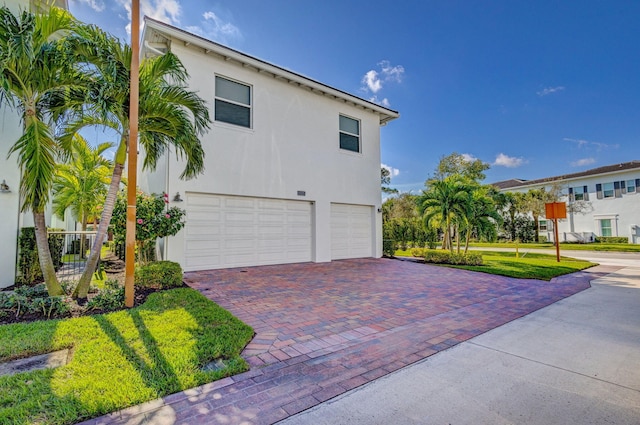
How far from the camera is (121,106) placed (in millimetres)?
5742

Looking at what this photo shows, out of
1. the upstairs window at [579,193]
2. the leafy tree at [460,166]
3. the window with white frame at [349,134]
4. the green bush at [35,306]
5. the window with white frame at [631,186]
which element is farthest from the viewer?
the upstairs window at [579,193]

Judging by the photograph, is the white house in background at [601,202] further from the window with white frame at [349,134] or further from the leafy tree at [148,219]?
the leafy tree at [148,219]

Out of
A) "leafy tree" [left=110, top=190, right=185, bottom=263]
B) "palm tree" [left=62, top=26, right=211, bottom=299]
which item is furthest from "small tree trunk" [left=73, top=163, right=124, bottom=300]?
"leafy tree" [left=110, top=190, right=185, bottom=263]

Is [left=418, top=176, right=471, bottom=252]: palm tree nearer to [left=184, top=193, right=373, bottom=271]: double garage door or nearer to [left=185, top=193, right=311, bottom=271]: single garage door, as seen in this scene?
[left=184, top=193, right=373, bottom=271]: double garage door

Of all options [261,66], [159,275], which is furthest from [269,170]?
[159,275]

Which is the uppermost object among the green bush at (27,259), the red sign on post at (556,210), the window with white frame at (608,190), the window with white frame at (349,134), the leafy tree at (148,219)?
the window with white frame at (349,134)

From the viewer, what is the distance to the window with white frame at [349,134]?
1327 centimetres

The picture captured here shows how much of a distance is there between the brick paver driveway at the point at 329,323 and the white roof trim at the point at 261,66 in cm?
703

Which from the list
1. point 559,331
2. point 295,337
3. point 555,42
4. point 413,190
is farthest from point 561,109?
point 295,337

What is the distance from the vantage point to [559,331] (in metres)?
4.70

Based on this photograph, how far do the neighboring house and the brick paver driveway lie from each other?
1.25 m

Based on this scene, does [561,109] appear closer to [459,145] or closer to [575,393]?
[459,145]

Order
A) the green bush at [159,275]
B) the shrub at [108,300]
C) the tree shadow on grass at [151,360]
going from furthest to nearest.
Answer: the green bush at [159,275] → the shrub at [108,300] → the tree shadow on grass at [151,360]

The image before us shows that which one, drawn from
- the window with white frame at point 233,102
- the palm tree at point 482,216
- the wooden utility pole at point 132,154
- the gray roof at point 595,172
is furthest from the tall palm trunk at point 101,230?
the gray roof at point 595,172
